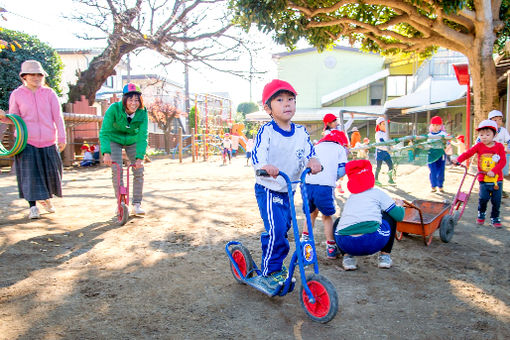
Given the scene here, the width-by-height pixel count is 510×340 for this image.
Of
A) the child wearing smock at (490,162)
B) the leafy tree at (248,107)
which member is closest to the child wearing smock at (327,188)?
the child wearing smock at (490,162)

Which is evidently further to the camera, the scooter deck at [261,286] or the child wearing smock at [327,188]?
the child wearing smock at [327,188]

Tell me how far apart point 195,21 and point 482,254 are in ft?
36.9

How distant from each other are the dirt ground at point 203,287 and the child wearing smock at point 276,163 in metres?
0.31

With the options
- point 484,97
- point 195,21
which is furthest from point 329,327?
point 195,21

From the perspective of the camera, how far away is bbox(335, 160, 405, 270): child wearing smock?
3.42 metres

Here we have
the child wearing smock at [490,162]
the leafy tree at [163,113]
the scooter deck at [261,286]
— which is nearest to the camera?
the scooter deck at [261,286]

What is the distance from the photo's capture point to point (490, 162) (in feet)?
17.2

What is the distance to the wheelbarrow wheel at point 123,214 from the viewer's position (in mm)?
5191

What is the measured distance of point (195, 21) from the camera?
41.8ft

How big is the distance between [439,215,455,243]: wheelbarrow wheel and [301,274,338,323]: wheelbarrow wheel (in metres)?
2.56

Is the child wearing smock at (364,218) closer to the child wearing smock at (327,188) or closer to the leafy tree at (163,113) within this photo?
the child wearing smock at (327,188)

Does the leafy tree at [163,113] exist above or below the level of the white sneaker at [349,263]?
above

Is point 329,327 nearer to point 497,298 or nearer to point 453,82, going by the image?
point 497,298

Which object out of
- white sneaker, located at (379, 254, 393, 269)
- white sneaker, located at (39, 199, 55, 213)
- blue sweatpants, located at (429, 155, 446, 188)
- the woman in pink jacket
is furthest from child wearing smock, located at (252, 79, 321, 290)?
blue sweatpants, located at (429, 155, 446, 188)
